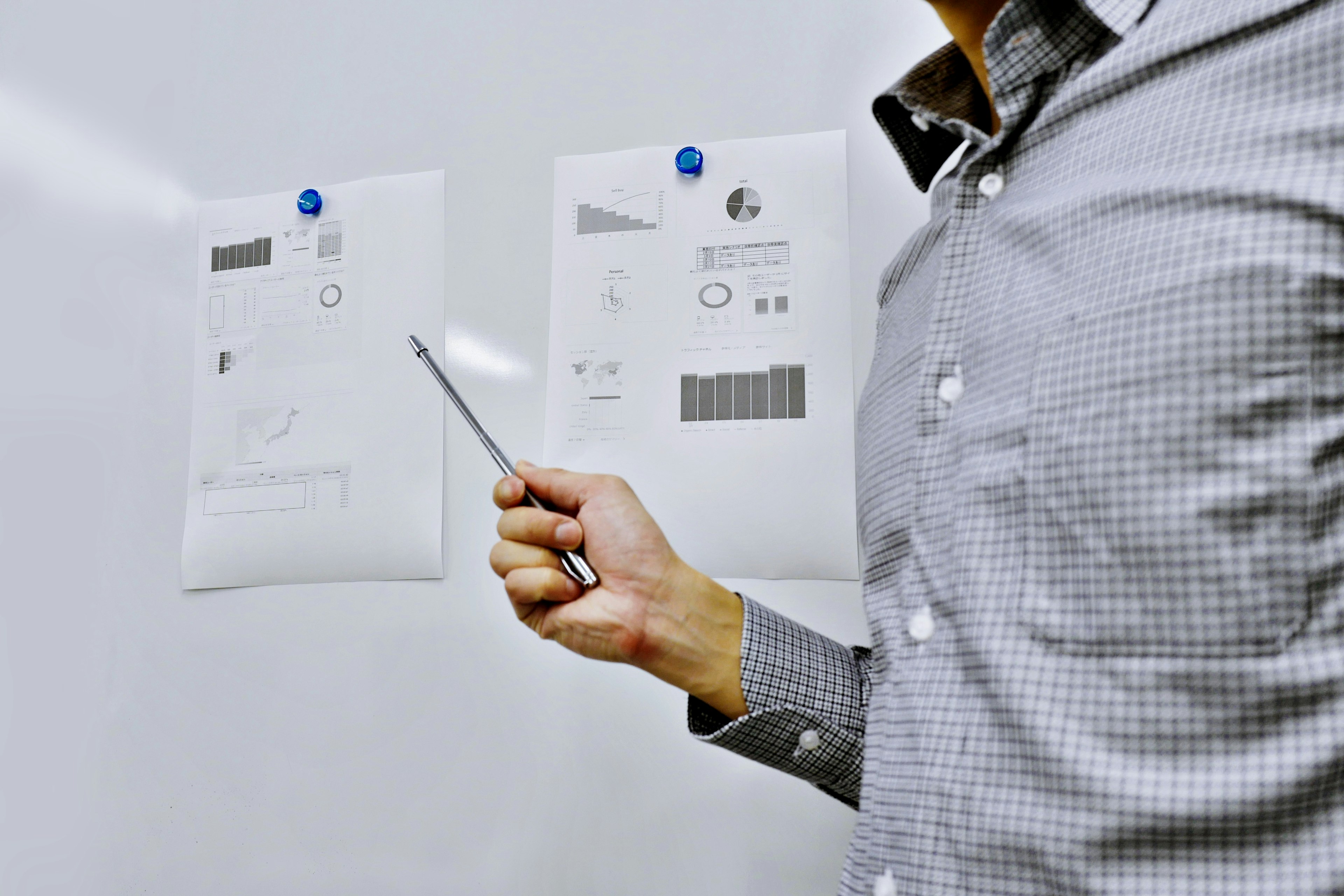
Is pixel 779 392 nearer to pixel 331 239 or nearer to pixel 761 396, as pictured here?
pixel 761 396

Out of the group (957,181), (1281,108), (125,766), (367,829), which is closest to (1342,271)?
(1281,108)

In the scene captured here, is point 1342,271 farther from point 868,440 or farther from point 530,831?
point 530,831

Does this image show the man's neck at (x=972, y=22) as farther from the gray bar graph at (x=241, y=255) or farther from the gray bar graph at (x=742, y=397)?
the gray bar graph at (x=241, y=255)

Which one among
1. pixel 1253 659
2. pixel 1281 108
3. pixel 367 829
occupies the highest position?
pixel 1281 108

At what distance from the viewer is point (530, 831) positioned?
87 cm

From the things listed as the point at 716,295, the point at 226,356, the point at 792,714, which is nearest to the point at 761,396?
the point at 716,295

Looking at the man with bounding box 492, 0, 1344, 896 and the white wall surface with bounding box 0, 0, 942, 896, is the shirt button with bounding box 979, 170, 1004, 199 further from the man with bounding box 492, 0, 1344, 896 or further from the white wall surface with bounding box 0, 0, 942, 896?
the white wall surface with bounding box 0, 0, 942, 896

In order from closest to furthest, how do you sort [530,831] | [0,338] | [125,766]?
[530,831], [125,766], [0,338]

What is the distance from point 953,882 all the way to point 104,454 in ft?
3.47

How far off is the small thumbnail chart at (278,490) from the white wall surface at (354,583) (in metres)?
0.06

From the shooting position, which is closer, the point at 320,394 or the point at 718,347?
the point at 718,347

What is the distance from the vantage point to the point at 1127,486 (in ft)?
1.30

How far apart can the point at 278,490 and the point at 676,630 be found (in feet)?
1.96

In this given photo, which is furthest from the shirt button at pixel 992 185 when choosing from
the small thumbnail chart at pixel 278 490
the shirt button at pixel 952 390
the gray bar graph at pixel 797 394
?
the small thumbnail chart at pixel 278 490
